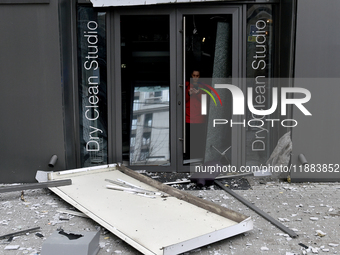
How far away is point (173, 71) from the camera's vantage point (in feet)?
18.9

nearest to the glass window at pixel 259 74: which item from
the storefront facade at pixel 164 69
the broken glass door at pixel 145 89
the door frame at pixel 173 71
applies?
the storefront facade at pixel 164 69

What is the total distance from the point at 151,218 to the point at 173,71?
2716mm

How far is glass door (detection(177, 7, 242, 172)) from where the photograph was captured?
5719 millimetres

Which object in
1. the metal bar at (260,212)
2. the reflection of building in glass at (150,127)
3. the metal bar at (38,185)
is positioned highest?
the reflection of building in glass at (150,127)

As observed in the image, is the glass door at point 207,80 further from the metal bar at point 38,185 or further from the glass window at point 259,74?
the metal bar at point 38,185

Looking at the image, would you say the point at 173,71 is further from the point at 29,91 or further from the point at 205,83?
the point at 29,91

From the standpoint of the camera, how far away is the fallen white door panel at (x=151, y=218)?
3195 mm

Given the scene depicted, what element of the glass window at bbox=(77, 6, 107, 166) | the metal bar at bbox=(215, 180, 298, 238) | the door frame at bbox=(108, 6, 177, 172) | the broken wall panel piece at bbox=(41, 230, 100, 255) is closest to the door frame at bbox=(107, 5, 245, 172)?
the door frame at bbox=(108, 6, 177, 172)

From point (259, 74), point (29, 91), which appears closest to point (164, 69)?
point (259, 74)

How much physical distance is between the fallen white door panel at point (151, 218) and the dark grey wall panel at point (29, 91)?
A: 86cm

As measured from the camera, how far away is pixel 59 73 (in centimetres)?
529

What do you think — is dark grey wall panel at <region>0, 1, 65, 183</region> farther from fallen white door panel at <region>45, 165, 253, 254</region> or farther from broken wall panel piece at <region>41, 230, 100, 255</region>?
broken wall panel piece at <region>41, 230, 100, 255</region>

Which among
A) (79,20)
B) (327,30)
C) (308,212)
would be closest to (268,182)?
(308,212)

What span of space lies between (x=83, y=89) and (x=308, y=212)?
3.71m
